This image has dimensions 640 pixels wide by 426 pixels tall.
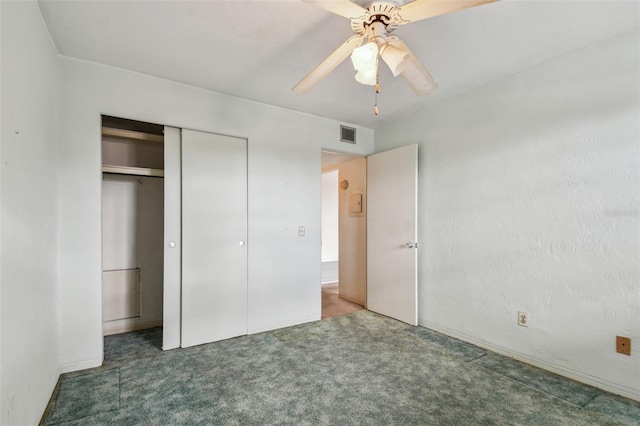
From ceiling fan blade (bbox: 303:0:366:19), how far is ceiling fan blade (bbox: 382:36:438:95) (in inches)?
9.5

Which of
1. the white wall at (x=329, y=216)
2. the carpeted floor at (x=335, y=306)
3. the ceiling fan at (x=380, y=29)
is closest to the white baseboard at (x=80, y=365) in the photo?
the carpeted floor at (x=335, y=306)

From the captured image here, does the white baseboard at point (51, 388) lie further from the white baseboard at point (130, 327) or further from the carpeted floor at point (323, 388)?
the white baseboard at point (130, 327)

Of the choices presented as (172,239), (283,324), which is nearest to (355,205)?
(283,324)

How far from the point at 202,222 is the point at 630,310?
3346 mm

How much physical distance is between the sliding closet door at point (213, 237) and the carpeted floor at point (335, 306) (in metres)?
1.23

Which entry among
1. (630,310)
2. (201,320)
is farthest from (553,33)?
(201,320)

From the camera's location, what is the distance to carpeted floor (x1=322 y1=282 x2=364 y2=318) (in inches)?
157

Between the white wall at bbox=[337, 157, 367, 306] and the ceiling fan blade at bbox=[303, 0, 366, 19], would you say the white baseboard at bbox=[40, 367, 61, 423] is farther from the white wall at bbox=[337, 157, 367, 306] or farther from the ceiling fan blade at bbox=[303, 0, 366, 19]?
the white wall at bbox=[337, 157, 367, 306]

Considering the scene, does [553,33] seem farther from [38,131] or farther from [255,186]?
[38,131]

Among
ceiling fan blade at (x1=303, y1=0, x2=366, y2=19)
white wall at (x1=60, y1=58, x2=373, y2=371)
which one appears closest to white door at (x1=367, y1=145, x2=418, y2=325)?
white wall at (x1=60, y1=58, x2=373, y2=371)

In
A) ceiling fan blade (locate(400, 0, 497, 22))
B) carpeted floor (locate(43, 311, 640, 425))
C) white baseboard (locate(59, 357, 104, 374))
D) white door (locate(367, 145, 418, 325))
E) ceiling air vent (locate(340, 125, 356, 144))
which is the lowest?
carpeted floor (locate(43, 311, 640, 425))

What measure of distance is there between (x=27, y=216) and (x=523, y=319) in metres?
3.50

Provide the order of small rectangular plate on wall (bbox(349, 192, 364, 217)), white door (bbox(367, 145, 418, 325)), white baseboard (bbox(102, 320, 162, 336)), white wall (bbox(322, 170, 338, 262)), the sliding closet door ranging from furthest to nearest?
white wall (bbox(322, 170, 338, 262)) < small rectangular plate on wall (bbox(349, 192, 364, 217)) < white door (bbox(367, 145, 418, 325)) < white baseboard (bbox(102, 320, 162, 336)) < the sliding closet door

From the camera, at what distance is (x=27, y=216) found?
1.66 metres
